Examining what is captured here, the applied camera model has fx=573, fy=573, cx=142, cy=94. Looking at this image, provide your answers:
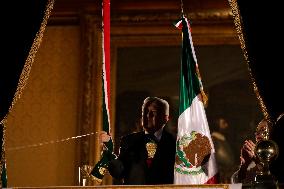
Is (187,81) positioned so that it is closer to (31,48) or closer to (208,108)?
(31,48)

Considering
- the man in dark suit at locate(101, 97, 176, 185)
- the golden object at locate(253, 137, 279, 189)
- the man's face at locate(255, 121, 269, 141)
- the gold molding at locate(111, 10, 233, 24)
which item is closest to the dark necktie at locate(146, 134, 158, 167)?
the man in dark suit at locate(101, 97, 176, 185)

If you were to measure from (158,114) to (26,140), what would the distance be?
6.99ft

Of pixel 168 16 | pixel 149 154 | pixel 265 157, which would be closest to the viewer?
pixel 265 157

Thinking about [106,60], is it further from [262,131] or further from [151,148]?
[262,131]

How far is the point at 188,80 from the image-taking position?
12.3 ft

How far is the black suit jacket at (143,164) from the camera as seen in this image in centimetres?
371

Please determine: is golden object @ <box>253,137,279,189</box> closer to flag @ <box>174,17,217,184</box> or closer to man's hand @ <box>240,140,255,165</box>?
flag @ <box>174,17,217,184</box>

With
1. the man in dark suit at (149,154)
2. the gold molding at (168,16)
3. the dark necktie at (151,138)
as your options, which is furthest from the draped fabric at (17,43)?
the gold molding at (168,16)

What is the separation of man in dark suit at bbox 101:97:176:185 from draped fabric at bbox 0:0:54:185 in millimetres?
772

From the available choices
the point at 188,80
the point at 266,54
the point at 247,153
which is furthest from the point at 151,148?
the point at 266,54

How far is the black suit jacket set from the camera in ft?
12.2

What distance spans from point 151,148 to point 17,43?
Result: 44.5 inches

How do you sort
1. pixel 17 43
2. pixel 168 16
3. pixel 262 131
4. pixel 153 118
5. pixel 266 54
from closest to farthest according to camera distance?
1. pixel 266 54
2. pixel 262 131
3. pixel 17 43
4. pixel 153 118
5. pixel 168 16

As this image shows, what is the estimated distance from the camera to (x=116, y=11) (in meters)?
5.65
